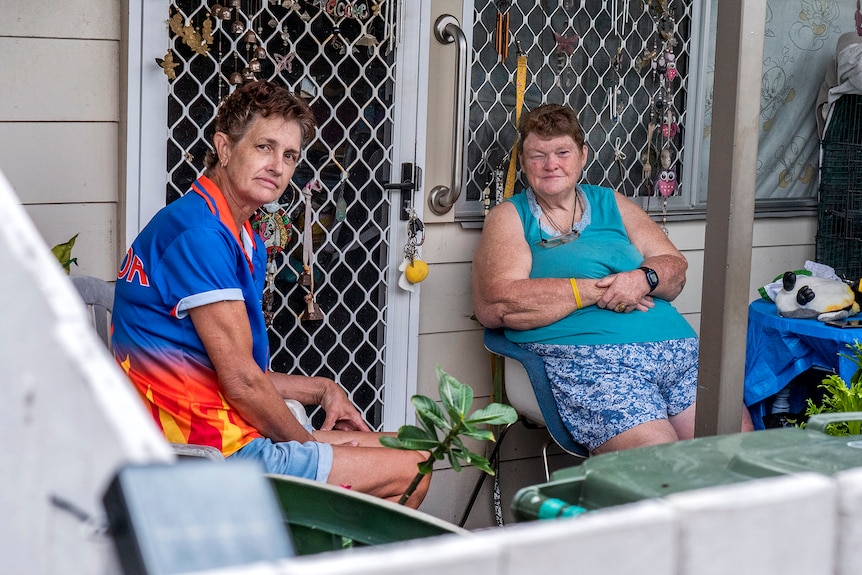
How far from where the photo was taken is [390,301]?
3232 millimetres

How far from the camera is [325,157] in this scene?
10.1 ft

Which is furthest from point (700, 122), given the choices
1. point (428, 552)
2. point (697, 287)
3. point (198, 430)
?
point (428, 552)

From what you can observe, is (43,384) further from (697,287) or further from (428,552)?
(697,287)

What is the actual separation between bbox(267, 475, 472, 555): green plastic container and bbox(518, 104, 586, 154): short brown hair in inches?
79.9

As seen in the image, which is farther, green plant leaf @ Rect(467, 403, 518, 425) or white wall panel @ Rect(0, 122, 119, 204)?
white wall panel @ Rect(0, 122, 119, 204)

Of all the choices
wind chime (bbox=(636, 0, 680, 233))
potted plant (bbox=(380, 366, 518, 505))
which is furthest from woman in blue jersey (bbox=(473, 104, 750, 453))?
potted plant (bbox=(380, 366, 518, 505))

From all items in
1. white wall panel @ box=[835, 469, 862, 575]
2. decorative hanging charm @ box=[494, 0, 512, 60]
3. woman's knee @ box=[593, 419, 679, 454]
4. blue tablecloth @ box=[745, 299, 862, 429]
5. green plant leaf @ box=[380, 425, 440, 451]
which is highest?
decorative hanging charm @ box=[494, 0, 512, 60]

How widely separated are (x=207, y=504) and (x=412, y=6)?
266 cm

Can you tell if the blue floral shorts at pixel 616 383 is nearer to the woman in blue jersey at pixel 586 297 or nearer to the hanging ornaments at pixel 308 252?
the woman in blue jersey at pixel 586 297

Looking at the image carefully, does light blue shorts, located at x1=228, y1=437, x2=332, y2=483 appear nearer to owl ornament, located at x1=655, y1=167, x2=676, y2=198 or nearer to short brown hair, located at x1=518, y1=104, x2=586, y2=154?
short brown hair, located at x1=518, y1=104, x2=586, y2=154

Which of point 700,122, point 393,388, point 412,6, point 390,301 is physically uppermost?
point 412,6

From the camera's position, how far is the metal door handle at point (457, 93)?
10.2 feet

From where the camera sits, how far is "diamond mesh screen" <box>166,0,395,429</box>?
2.84 meters

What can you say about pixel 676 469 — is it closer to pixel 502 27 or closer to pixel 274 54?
pixel 274 54
